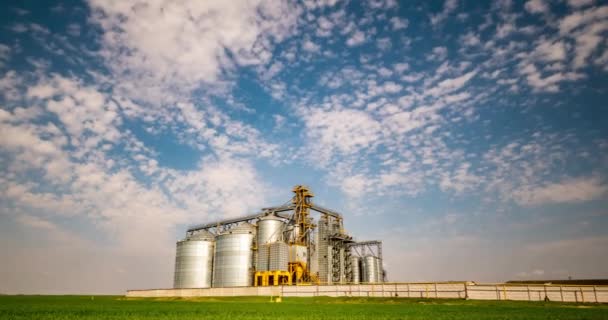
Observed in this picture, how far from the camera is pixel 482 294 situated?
43.7 m

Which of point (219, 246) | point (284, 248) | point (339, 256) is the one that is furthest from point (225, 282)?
point (339, 256)

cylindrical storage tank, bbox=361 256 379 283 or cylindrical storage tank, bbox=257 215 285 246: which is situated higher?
cylindrical storage tank, bbox=257 215 285 246

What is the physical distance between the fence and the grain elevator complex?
27.9 ft

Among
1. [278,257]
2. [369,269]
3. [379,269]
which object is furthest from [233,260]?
[379,269]

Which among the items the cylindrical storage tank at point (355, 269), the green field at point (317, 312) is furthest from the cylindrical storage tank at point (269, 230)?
the green field at point (317, 312)

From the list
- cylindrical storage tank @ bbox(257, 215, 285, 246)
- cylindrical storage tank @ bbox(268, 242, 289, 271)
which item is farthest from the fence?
cylindrical storage tank @ bbox(257, 215, 285, 246)

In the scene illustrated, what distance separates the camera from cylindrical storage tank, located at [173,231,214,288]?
249 ft

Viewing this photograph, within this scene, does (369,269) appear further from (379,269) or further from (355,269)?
(355,269)

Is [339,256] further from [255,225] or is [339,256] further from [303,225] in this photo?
[255,225]

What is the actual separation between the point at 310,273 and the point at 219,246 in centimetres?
1790

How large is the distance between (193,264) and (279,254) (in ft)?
67.7

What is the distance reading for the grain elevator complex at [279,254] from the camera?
224 feet

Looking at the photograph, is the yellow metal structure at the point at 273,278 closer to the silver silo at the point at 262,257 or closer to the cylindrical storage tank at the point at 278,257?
the cylindrical storage tank at the point at 278,257

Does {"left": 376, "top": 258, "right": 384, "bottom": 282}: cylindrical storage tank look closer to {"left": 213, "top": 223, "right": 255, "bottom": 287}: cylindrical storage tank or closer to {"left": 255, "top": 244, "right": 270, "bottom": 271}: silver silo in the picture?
{"left": 255, "top": 244, "right": 270, "bottom": 271}: silver silo
